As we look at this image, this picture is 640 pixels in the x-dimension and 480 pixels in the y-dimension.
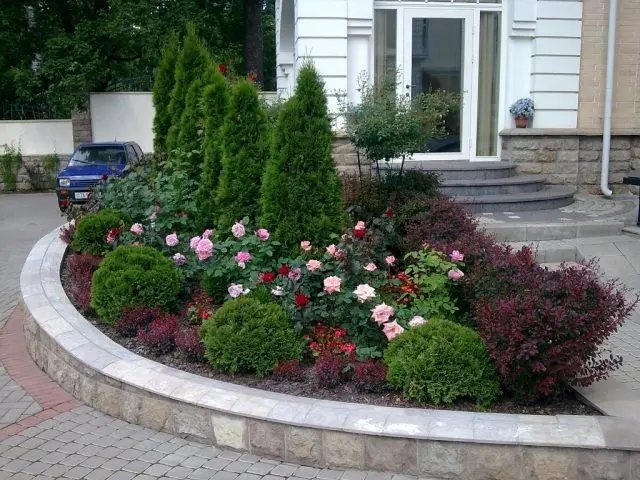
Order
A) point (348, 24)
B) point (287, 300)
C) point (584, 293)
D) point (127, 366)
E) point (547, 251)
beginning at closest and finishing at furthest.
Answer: point (584, 293)
point (127, 366)
point (287, 300)
point (547, 251)
point (348, 24)

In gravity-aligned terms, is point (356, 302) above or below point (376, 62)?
below

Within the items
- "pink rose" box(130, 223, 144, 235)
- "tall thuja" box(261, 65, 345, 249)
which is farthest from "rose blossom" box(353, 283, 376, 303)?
"pink rose" box(130, 223, 144, 235)

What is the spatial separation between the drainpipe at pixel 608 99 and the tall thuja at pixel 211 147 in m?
6.79

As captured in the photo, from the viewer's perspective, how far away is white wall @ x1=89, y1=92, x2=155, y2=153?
20969mm

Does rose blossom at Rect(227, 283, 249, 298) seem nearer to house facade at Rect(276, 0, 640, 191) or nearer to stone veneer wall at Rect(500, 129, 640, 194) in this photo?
house facade at Rect(276, 0, 640, 191)

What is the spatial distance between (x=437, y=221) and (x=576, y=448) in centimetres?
304

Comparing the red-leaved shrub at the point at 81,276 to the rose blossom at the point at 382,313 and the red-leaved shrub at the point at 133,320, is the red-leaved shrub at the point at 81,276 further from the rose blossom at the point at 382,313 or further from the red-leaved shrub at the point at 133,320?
the rose blossom at the point at 382,313

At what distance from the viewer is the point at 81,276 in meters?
6.68

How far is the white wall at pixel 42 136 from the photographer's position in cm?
2141

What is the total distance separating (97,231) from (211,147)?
5.31ft

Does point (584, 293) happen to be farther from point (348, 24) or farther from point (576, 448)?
point (348, 24)

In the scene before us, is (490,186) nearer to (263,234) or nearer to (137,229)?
(263,234)

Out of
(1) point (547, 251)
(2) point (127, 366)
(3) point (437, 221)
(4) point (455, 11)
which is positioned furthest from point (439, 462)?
(4) point (455, 11)

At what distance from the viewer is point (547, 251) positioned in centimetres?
787
